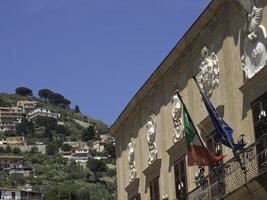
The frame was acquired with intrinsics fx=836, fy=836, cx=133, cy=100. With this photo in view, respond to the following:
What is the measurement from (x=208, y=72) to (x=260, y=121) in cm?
464

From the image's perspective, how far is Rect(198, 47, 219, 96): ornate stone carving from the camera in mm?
29812

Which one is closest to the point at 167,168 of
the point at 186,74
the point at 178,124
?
the point at 178,124

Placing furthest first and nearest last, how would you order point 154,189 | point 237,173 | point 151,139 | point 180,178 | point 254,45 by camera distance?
1. point 151,139
2. point 154,189
3. point 180,178
4. point 254,45
5. point 237,173

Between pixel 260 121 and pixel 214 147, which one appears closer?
pixel 260 121

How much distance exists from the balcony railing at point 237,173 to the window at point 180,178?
3897mm

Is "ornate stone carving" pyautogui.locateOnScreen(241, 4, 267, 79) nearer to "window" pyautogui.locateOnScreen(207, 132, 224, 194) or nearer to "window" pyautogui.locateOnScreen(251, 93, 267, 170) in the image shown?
"window" pyautogui.locateOnScreen(251, 93, 267, 170)

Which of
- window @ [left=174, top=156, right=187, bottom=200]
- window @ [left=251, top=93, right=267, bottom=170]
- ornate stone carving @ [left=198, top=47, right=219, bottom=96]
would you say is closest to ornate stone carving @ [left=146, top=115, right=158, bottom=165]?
window @ [left=174, top=156, right=187, bottom=200]

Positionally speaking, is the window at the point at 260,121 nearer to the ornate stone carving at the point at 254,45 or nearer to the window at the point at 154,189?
the ornate stone carving at the point at 254,45

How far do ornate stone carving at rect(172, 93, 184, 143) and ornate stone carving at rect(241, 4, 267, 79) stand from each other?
6.09 metres

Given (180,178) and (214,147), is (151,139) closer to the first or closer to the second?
(180,178)

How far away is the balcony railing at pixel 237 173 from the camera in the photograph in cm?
2469

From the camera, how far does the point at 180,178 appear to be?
3312 centimetres

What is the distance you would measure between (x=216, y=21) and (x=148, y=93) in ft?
27.1

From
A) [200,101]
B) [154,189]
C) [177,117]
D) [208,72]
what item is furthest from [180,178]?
[208,72]
